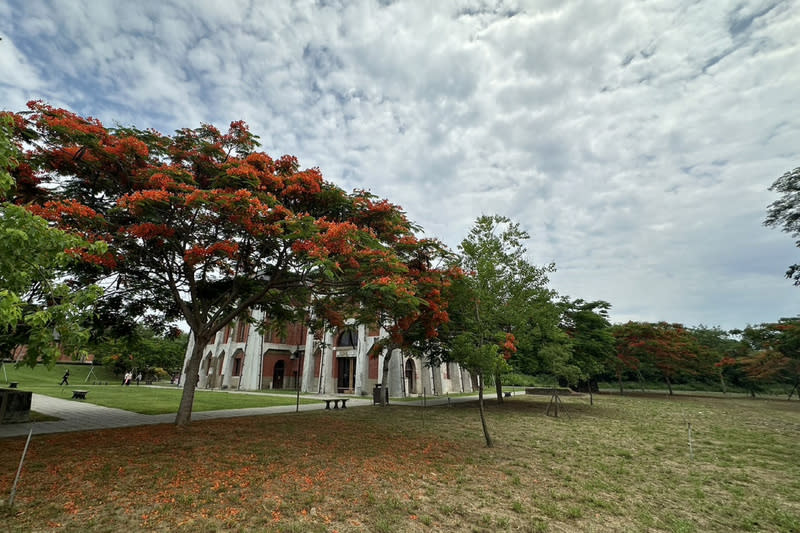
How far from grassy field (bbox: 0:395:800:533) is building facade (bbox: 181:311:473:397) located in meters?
19.8

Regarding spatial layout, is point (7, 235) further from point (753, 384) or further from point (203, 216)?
point (753, 384)

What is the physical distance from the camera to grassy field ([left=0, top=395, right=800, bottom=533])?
17.2 ft

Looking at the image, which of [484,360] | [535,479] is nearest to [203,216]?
[484,360]

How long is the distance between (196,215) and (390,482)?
30.6ft

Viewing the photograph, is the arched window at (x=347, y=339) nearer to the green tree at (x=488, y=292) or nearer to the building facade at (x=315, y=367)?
the building facade at (x=315, y=367)

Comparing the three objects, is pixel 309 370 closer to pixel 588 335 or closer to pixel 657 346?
pixel 588 335

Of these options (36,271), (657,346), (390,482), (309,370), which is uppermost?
(657,346)

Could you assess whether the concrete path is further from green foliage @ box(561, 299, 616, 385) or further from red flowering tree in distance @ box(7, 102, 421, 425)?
green foliage @ box(561, 299, 616, 385)

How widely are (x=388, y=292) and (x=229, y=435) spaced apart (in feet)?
24.0

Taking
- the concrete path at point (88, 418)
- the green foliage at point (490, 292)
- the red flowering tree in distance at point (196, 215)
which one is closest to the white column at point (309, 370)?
the concrete path at point (88, 418)

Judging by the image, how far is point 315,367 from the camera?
38.1 m

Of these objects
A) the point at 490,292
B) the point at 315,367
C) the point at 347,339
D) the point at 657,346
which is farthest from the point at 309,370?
the point at 657,346

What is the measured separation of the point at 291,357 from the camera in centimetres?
4328

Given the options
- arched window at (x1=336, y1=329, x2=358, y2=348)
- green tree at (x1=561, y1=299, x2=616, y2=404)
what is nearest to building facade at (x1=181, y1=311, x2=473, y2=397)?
arched window at (x1=336, y1=329, x2=358, y2=348)
